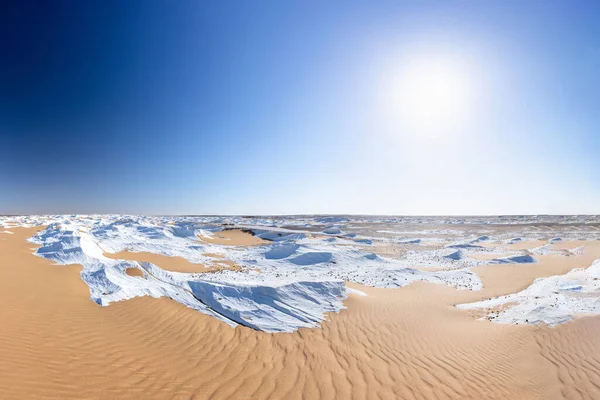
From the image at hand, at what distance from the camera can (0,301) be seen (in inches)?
336

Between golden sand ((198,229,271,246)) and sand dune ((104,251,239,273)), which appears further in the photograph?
golden sand ((198,229,271,246))

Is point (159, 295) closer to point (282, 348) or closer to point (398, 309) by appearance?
point (282, 348)

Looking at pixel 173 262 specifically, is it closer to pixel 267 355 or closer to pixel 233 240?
pixel 267 355

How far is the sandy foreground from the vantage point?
5.52 metres

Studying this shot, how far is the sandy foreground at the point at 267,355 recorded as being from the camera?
552cm

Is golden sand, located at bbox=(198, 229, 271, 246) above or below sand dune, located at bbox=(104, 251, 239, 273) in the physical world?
below

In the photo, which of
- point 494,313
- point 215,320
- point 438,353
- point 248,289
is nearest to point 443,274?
point 494,313

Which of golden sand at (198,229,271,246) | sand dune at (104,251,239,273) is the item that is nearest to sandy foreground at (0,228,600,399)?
sand dune at (104,251,239,273)

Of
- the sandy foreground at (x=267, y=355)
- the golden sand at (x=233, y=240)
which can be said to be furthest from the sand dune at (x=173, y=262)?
the golden sand at (x=233, y=240)

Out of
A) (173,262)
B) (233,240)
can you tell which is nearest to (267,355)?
(173,262)

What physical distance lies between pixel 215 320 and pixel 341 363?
4.05m

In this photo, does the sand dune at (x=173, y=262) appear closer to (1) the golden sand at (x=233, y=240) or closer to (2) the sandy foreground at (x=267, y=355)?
(2) the sandy foreground at (x=267, y=355)

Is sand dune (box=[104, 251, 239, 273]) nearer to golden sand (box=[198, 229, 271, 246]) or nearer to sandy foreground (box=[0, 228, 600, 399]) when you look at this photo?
sandy foreground (box=[0, 228, 600, 399])

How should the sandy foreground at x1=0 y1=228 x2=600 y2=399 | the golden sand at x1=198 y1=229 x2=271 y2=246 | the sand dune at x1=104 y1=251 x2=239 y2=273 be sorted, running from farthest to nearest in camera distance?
1. the golden sand at x1=198 y1=229 x2=271 y2=246
2. the sand dune at x1=104 y1=251 x2=239 y2=273
3. the sandy foreground at x1=0 y1=228 x2=600 y2=399
